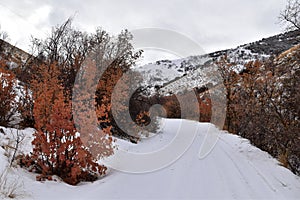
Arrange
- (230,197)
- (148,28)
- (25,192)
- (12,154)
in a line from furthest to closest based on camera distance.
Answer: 1. (148,28)
2. (12,154)
3. (230,197)
4. (25,192)

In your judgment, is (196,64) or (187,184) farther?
(196,64)

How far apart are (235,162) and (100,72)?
9321 millimetres

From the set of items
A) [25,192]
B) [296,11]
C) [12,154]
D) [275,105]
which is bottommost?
[25,192]

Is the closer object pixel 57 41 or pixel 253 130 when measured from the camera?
pixel 253 130

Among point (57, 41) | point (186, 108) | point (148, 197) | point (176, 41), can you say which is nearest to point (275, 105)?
A: point (176, 41)

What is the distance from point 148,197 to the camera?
610 centimetres

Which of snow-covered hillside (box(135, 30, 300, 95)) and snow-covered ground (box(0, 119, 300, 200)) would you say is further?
snow-covered hillside (box(135, 30, 300, 95))

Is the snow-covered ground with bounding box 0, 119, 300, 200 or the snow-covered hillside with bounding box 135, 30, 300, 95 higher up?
the snow-covered hillside with bounding box 135, 30, 300, 95

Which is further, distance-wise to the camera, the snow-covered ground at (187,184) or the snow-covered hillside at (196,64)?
the snow-covered hillside at (196,64)

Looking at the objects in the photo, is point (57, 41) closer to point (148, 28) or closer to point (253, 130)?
point (148, 28)

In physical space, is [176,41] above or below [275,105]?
above

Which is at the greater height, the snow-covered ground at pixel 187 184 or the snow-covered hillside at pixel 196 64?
the snow-covered hillside at pixel 196 64

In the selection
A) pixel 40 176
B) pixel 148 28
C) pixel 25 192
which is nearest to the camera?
pixel 25 192

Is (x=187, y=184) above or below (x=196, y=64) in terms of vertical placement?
below
